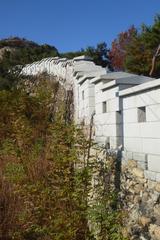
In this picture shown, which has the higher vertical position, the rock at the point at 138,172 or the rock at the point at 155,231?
the rock at the point at 138,172

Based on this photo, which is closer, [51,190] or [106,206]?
[106,206]

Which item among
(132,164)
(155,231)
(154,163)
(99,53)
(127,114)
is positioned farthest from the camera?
(99,53)

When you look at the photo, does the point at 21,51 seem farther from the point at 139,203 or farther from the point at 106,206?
the point at 139,203

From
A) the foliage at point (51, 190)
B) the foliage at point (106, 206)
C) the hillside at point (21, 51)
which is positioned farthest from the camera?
the hillside at point (21, 51)

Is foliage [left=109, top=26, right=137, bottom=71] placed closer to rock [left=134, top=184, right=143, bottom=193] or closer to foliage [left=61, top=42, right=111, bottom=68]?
foliage [left=61, top=42, right=111, bottom=68]

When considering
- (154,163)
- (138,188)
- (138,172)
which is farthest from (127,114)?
(154,163)

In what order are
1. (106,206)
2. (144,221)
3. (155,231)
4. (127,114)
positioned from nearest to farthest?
1. (155,231)
2. (144,221)
3. (127,114)
4. (106,206)

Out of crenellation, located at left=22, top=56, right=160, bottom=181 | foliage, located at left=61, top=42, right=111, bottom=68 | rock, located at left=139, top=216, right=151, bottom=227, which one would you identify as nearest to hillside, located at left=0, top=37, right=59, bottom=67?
foliage, located at left=61, top=42, right=111, bottom=68

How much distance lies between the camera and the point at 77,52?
26375mm

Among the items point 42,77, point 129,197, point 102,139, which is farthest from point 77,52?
point 129,197

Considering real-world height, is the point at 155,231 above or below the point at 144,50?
below

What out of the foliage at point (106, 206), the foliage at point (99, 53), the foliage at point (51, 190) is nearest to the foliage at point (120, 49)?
the foliage at point (99, 53)

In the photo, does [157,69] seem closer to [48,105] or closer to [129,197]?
[48,105]

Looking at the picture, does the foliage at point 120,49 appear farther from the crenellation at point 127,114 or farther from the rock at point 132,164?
the rock at point 132,164
